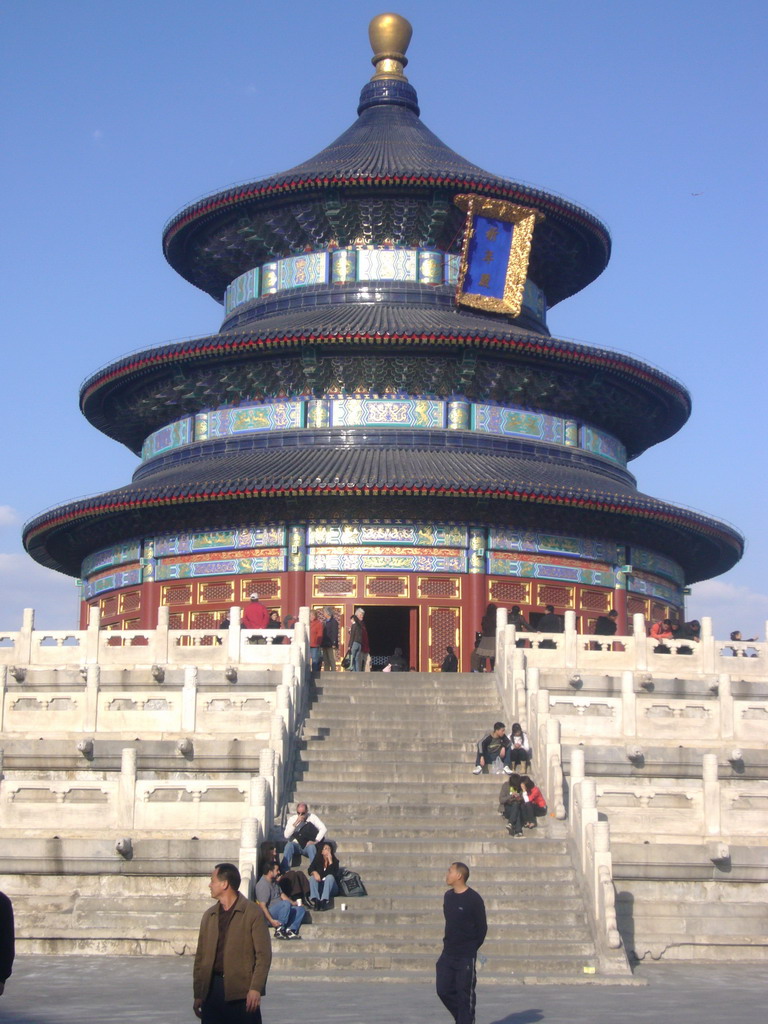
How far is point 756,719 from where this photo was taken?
21.0 m

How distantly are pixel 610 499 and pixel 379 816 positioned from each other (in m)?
16.5

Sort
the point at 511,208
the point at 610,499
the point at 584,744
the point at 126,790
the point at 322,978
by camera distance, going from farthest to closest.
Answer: the point at 511,208 < the point at 610,499 < the point at 584,744 < the point at 126,790 < the point at 322,978

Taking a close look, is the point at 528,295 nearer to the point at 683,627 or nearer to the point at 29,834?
the point at 683,627

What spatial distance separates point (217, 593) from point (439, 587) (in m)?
5.01

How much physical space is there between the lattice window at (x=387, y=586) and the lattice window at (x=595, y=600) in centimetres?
434

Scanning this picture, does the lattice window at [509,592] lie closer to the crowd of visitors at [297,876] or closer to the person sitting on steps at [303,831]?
the crowd of visitors at [297,876]

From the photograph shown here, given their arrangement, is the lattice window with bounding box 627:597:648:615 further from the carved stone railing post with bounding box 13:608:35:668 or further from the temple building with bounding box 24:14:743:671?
the carved stone railing post with bounding box 13:608:35:668

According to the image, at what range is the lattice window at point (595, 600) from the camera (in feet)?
116

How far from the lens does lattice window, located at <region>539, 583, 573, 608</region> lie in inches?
1362

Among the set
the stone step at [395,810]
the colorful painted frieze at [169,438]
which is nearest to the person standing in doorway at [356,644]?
the stone step at [395,810]

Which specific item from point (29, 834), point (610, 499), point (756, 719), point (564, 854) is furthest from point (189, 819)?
point (610, 499)

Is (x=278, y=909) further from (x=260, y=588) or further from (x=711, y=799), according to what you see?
(x=260, y=588)

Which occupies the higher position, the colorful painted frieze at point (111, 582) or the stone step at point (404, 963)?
the colorful painted frieze at point (111, 582)

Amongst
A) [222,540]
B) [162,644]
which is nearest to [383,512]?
[222,540]
